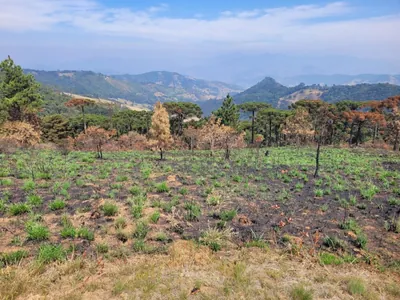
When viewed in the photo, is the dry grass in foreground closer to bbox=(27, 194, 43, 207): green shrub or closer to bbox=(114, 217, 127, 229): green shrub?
bbox=(114, 217, 127, 229): green shrub

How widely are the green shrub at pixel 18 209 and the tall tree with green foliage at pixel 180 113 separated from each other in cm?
5439

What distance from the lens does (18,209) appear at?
32.3 ft

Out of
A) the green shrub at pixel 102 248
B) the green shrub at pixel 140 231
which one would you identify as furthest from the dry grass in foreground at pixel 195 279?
the green shrub at pixel 140 231

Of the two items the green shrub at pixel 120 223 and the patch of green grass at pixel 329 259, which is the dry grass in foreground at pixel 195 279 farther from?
the green shrub at pixel 120 223

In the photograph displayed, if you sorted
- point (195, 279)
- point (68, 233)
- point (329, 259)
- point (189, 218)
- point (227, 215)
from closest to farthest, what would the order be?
point (195, 279) → point (329, 259) → point (68, 233) → point (189, 218) → point (227, 215)

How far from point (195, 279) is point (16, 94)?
152 feet

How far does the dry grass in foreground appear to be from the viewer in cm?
563

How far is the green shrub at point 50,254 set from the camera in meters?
6.69

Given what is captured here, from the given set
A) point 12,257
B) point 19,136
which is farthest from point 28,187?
point 19,136

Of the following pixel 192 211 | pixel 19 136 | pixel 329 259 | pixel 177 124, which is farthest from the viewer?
pixel 177 124

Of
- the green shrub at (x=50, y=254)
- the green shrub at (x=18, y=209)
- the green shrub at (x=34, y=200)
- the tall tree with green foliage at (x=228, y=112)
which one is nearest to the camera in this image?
the green shrub at (x=50, y=254)

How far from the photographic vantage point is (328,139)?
66.8 m

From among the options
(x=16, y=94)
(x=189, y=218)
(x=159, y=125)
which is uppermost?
(x=16, y=94)

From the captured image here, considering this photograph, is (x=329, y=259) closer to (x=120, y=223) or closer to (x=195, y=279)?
(x=195, y=279)
